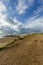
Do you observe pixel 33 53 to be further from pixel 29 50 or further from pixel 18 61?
pixel 18 61

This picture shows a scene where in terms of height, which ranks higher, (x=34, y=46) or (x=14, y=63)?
(x=34, y=46)

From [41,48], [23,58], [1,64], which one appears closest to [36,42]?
[41,48]

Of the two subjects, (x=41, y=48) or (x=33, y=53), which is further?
(x=41, y=48)

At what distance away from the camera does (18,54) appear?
15.7m

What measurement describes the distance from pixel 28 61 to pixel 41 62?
1164mm

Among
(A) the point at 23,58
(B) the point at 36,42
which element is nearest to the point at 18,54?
(A) the point at 23,58

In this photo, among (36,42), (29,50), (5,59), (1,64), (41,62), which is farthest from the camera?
(36,42)

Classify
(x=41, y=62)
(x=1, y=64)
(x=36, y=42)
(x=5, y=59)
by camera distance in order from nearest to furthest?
(x=41, y=62)
(x=1, y=64)
(x=5, y=59)
(x=36, y=42)

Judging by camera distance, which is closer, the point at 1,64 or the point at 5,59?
the point at 1,64

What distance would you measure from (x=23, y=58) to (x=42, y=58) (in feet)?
5.77

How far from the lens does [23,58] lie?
14.5 metres

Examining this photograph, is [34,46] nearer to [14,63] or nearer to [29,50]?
[29,50]

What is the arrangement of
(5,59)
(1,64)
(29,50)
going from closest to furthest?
(1,64) → (5,59) → (29,50)

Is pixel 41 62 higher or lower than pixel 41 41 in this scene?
lower
